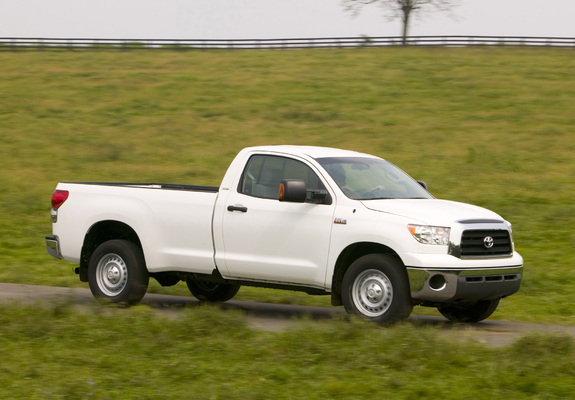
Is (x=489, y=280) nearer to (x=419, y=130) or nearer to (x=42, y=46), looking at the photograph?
(x=419, y=130)

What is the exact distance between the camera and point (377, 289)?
9.70 m

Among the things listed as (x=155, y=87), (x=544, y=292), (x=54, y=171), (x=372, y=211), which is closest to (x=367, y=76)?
(x=155, y=87)

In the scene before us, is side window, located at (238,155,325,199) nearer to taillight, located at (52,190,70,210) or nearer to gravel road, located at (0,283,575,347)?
gravel road, located at (0,283,575,347)

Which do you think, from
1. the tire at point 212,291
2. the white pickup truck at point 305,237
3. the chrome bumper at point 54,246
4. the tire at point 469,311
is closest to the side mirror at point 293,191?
the white pickup truck at point 305,237

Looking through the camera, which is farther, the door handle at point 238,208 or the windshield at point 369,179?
the door handle at point 238,208

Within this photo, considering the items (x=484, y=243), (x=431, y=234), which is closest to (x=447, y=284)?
(x=431, y=234)

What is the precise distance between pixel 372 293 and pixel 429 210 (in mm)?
1024

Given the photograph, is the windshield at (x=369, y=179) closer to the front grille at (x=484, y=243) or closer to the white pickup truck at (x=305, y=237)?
the white pickup truck at (x=305, y=237)

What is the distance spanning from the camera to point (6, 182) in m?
24.5

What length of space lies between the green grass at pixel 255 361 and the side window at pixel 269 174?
1.67 metres

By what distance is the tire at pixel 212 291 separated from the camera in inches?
498

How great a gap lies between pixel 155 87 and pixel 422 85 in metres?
10.4

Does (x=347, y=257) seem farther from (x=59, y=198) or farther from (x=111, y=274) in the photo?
(x=59, y=198)

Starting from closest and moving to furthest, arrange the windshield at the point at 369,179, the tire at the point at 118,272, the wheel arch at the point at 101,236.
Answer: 1. the windshield at the point at 369,179
2. the tire at the point at 118,272
3. the wheel arch at the point at 101,236
